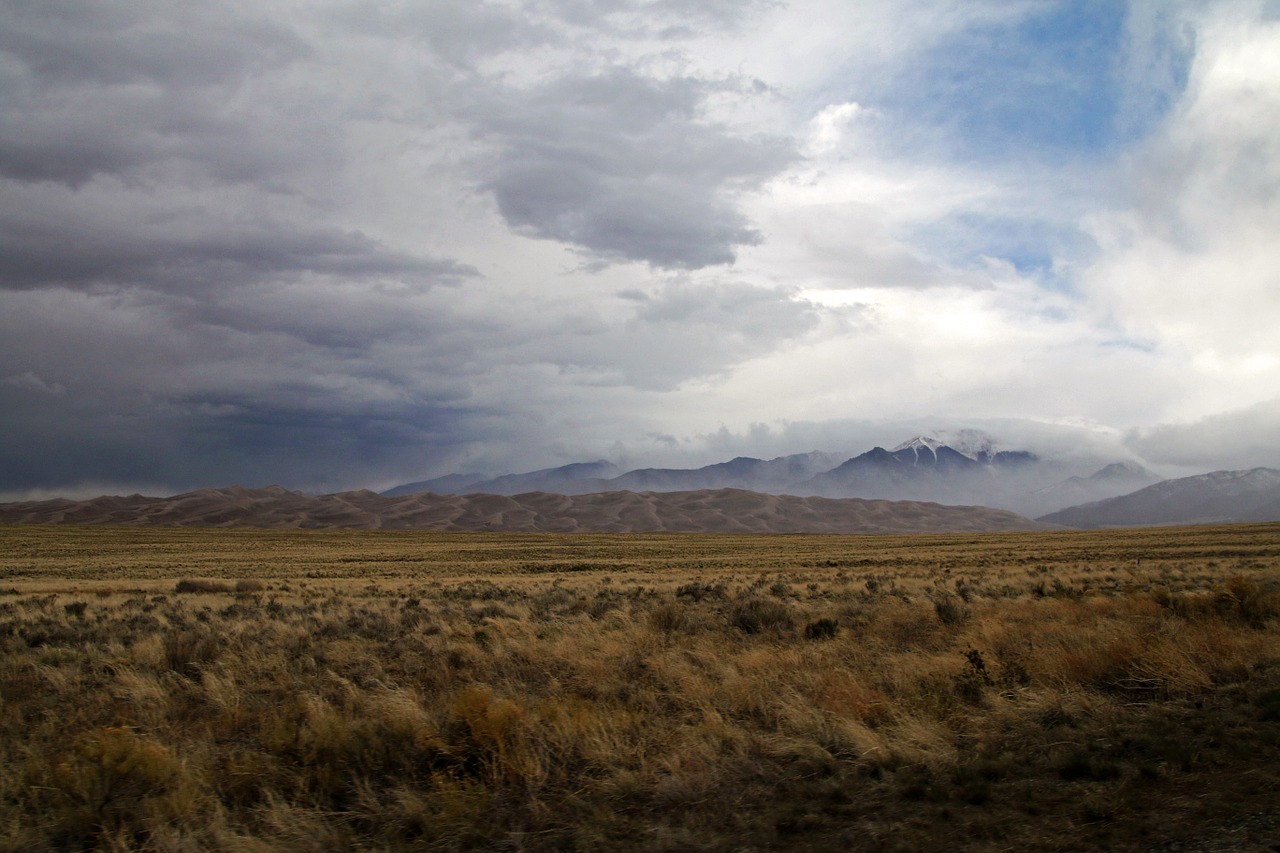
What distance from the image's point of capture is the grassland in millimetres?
5688

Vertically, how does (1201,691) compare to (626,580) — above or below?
above

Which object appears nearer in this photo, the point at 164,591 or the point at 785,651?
the point at 785,651

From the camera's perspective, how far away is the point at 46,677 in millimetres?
10641

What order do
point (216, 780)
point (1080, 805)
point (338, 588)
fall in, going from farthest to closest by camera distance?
point (338, 588) < point (216, 780) < point (1080, 805)

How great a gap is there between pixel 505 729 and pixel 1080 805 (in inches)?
193

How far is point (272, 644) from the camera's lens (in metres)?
13.6

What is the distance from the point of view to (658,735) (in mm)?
7594

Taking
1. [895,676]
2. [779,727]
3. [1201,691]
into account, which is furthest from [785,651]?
[1201,691]

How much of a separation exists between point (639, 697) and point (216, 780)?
14.8ft

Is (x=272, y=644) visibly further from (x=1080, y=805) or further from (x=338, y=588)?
(x=338, y=588)

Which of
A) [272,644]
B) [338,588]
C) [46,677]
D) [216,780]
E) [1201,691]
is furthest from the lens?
[338,588]

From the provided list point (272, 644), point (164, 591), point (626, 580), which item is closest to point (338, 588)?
point (164, 591)

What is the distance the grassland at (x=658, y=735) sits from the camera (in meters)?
5.69

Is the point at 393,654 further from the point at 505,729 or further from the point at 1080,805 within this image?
the point at 1080,805
